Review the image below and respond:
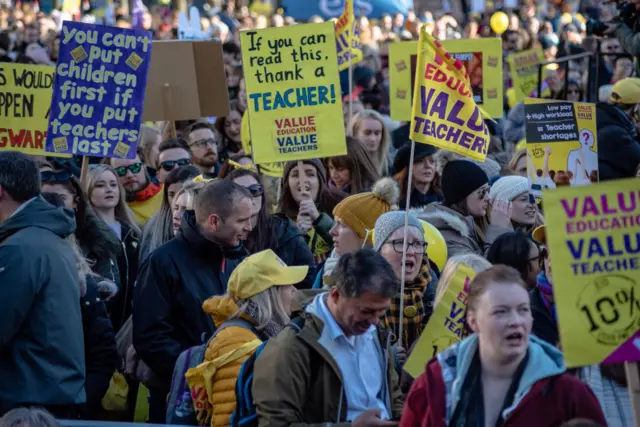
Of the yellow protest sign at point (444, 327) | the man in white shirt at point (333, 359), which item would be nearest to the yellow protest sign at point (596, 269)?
the man in white shirt at point (333, 359)

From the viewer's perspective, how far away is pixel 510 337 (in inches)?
164

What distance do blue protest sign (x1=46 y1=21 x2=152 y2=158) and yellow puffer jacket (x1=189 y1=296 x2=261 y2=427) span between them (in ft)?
10.3

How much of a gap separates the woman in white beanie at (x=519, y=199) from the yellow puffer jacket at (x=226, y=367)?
311cm

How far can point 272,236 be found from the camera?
299 inches

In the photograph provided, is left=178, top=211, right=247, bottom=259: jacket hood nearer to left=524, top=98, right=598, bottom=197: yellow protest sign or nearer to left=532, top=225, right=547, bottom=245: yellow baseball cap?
left=532, top=225, right=547, bottom=245: yellow baseball cap

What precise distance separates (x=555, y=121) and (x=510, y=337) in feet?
14.9

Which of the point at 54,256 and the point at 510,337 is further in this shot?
the point at 54,256

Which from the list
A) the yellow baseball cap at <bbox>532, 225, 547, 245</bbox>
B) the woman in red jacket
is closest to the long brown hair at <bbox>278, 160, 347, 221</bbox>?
the yellow baseball cap at <bbox>532, 225, 547, 245</bbox>

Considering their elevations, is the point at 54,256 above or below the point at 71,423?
above

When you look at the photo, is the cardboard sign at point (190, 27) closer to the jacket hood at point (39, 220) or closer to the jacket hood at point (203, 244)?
the jacket hood at point (203, 244)

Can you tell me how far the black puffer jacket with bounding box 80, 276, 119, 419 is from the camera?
6.41 m

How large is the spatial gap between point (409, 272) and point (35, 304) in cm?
172

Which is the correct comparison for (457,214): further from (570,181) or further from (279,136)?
(279,136)

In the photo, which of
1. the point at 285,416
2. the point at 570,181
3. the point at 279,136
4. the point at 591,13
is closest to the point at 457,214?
the point at 570,181
